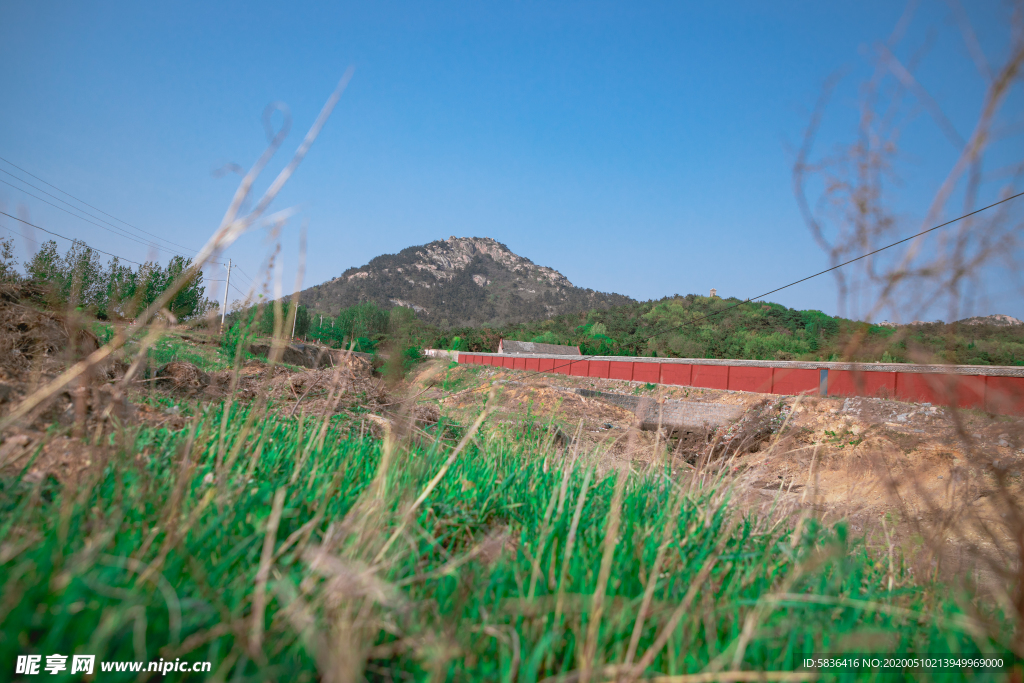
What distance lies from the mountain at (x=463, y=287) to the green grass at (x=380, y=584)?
4278 inches

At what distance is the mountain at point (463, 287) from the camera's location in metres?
122

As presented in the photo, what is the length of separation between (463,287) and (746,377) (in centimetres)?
12703

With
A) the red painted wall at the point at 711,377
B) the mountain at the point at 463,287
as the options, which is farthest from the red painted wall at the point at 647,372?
the mountain at the point at 463,287

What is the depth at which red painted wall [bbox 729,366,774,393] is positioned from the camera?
859 inches

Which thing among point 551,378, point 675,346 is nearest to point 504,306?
point 675,346

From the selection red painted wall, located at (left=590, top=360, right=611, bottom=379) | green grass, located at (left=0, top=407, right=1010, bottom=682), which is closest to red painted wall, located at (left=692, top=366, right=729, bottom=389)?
red painted wall, located at (left=590, top=360, right=611, bottom=379)

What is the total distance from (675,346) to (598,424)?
177ft

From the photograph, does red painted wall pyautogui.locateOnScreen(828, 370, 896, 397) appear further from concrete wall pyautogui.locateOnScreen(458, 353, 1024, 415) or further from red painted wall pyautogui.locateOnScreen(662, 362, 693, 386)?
red painted wall pyautogui.locateOnScreen(662, 362, 693, 386)

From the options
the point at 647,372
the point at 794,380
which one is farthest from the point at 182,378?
the point at 647,372

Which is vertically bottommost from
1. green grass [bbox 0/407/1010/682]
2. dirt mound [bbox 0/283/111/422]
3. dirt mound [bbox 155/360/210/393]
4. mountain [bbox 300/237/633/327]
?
green grass [bbox 0/407/1010/682]

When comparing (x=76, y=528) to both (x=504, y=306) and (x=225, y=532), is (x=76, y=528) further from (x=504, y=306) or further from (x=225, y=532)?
(x=504, y=306)

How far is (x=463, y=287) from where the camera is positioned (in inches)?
5743

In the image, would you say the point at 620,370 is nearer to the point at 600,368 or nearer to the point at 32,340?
the point at 600,368

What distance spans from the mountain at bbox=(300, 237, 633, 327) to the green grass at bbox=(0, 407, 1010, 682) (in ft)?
356
